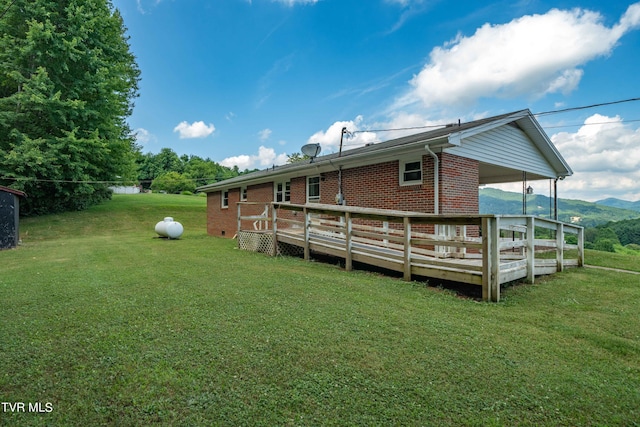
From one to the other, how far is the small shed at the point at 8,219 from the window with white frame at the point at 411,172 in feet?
47.5

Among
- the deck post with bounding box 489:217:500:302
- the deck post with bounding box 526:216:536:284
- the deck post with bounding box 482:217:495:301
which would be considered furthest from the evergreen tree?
the deck post with bounding box 526:216:536:284

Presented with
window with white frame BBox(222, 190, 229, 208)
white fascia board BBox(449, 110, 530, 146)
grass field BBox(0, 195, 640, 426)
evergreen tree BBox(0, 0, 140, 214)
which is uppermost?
evergreen tree BBox(0, 0, 140, 214)

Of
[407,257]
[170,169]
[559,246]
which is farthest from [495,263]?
[170,169]

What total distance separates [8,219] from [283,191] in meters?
10.5

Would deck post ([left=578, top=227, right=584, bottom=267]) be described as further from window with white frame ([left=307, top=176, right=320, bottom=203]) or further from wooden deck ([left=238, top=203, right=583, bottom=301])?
window with white frame ([left=307, top=176, right=320, bottom=203])

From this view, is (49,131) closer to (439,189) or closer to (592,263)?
(439,189)

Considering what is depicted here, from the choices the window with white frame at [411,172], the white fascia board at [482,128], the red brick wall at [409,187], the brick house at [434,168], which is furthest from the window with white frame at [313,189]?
the white fascia board at [482,128]

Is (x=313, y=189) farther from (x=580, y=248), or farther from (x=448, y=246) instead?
(x=580, y=248)

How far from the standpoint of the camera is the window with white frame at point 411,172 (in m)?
8.12

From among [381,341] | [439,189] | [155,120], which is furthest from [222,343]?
[155,120]

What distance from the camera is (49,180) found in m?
18.6

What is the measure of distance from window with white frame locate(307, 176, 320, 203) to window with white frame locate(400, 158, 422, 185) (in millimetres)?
3677

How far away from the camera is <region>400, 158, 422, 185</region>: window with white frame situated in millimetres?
8117

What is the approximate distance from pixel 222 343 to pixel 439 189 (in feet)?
20.4
